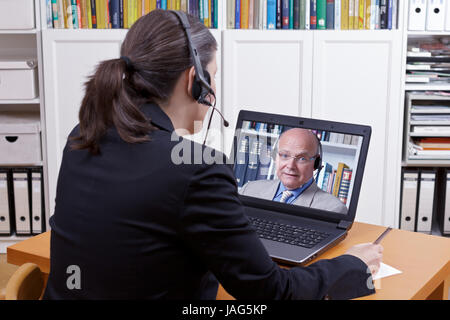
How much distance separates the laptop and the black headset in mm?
334

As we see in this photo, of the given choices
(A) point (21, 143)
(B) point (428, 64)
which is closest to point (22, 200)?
(A) point (21, 143)

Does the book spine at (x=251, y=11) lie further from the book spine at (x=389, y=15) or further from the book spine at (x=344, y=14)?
the book spine at (x=389, y=15)

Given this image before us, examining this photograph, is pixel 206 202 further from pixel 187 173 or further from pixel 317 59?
pixel 317 59

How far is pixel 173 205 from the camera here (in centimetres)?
93

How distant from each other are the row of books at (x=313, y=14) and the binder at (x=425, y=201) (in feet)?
2.51

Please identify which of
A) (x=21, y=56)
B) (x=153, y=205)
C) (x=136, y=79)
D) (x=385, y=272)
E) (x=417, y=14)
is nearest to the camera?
(x=153, y=205)

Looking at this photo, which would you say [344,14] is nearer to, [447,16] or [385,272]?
[447,16]

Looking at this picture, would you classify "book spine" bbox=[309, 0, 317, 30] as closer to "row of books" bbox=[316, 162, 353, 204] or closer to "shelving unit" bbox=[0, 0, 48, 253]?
"shelving unit" bbox=[0, 0, 48, 253]

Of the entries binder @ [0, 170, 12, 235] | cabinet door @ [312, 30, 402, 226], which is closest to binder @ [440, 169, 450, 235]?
cabinet door @ [312, 30, 402, 226]

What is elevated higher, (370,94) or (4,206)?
(370,94)

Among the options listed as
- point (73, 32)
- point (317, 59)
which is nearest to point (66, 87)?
point (73, 32)

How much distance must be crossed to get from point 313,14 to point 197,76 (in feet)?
5.98

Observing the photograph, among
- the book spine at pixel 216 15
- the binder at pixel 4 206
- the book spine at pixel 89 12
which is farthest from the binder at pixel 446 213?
the binder at pixel 4 206

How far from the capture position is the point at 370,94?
9.05ft
